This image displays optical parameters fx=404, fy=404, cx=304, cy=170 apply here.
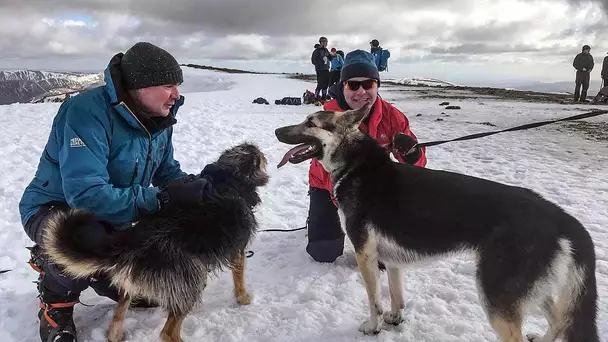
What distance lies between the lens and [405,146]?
165 inches

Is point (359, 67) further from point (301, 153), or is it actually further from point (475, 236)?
point (475, 236)

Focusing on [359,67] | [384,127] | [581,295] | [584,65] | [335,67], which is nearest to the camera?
[581,295]

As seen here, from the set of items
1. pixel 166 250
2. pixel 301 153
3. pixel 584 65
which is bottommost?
pixel 166 250

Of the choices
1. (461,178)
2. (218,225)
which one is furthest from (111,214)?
(461,178)

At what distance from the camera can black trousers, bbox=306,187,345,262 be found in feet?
14.9

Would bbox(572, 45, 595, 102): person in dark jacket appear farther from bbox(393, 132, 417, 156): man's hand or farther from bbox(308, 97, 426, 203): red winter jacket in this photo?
bbox(393, 132, 417, 156): man's hand

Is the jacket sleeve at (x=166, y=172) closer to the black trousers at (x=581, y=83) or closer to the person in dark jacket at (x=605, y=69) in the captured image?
the black trousers at (x=581, y=83)

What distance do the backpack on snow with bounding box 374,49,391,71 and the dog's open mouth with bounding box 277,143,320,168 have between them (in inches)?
607

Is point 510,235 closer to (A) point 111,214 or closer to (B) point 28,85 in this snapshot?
(A) point 111,214

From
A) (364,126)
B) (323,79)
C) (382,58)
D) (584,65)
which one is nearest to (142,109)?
(364,126)

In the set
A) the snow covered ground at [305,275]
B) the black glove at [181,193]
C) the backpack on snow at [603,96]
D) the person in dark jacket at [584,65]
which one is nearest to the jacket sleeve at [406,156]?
the snow covered ground at [305,275]

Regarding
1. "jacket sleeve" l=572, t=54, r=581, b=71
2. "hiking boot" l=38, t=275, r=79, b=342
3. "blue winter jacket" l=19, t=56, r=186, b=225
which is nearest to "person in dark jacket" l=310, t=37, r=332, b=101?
"jacket sleeve" l=572, t=54, r=581, b=71

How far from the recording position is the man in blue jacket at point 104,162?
109 inches

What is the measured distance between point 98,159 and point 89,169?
11 centimetres
